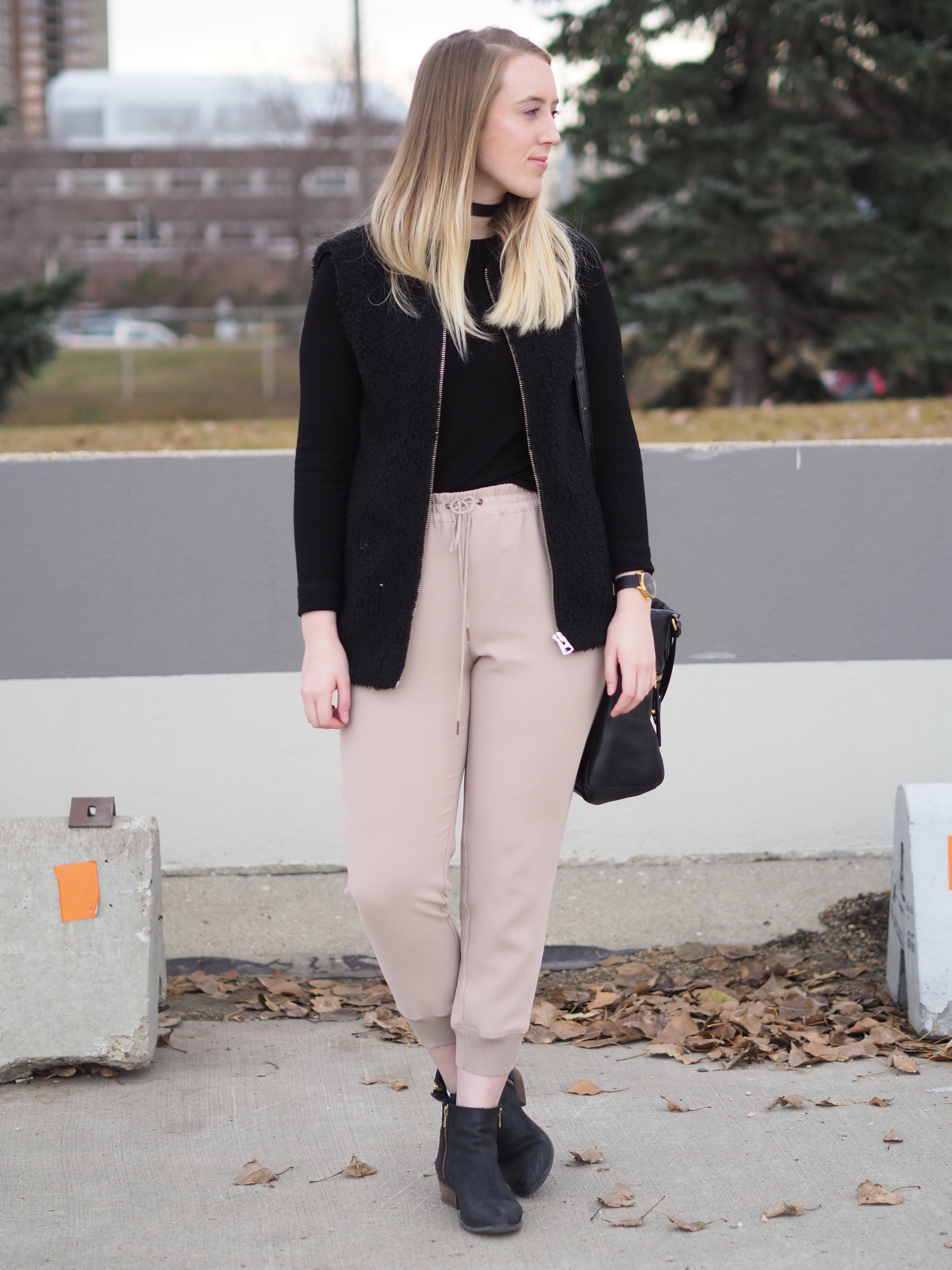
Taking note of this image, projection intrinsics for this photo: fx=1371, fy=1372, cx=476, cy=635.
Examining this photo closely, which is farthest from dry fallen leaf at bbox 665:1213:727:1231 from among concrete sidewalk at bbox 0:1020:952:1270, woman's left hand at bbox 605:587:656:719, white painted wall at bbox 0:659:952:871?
white painted wall at bbox 0:659:952:871

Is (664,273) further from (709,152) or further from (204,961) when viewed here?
(204,961)

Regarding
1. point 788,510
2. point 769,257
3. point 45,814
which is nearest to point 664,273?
point 769,257

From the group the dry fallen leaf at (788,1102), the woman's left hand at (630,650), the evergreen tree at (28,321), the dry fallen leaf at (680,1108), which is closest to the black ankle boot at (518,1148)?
the dry fallen leaf at (680,1108)

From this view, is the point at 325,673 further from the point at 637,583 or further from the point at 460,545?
the point at 637,583

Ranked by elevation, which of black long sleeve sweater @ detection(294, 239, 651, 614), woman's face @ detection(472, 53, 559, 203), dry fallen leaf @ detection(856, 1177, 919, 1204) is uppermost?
woman's face @ detection(472, 53, 559, 203)

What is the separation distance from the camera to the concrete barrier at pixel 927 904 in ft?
11.9

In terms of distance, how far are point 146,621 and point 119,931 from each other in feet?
4.99

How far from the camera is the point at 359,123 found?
2191 centimetres

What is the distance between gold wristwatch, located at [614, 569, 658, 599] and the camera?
257 centimetres

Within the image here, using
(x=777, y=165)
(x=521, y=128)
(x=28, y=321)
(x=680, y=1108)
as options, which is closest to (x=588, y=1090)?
(x=680, y=1108)

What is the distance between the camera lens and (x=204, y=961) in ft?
14.6

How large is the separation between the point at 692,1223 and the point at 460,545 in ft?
4.57

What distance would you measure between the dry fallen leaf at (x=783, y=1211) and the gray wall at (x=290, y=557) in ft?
7.88

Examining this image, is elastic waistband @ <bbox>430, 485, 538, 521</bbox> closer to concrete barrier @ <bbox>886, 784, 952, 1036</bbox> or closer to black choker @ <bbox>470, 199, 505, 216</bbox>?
black choker @ <bbox>470, 199, 505, 216</bbox>
